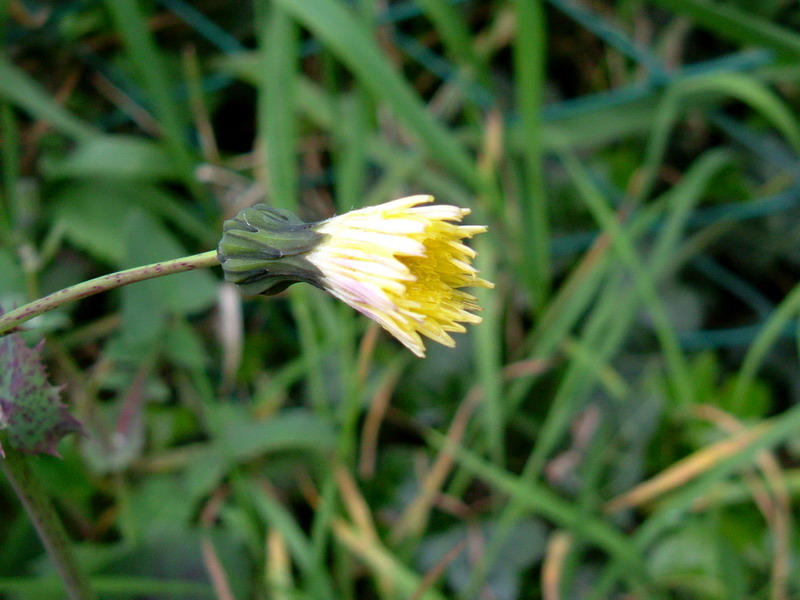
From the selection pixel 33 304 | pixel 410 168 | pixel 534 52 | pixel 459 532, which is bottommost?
pixel 459 532

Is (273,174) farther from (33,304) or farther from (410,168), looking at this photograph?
(33,304)

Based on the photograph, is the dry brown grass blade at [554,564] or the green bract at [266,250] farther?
the dry brown grass blade at [554,564]

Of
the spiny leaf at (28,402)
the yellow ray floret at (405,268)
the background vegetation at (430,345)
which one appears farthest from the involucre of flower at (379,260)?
the background vegetation at (430,345)

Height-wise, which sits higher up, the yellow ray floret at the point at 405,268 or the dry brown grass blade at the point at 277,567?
the yellow ray floret at the point at 405,268

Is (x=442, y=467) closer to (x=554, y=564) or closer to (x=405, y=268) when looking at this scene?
(x=554, y=564)

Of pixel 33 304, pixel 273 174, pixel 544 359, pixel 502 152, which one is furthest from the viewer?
pixel 502 152

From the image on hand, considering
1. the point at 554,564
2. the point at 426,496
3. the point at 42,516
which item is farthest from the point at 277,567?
the point at 42,516

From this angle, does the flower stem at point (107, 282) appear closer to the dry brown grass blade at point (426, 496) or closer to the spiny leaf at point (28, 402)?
the spiny leaf at point (28, 402)

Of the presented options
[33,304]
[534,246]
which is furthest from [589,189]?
[33,304]
